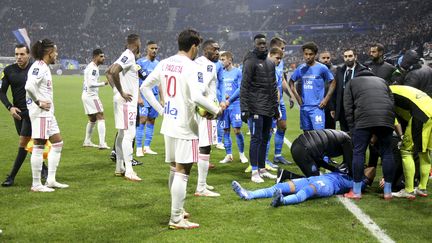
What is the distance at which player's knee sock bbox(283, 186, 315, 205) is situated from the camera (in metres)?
6.25

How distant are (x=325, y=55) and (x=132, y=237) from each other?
638 cm

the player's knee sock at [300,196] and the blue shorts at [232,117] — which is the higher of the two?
the blue shorts at [232,117]

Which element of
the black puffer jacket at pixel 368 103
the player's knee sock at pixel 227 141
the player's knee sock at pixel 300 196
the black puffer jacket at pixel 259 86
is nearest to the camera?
the player's knee sock at pixel 300 196

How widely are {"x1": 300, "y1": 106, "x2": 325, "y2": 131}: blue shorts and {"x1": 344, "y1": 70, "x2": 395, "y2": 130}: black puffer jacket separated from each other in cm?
221

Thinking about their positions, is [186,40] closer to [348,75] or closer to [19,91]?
[19,91]

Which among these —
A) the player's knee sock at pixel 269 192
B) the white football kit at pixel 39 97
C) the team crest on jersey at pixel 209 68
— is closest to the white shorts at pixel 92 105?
the white football kit at pixel 39 97

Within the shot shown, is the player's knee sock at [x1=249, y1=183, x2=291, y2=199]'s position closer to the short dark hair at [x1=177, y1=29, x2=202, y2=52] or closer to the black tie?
the short dark hair at [x1=177, y1=29, x2=202, y2=52]

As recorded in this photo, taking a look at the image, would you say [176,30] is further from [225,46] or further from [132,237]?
[132,237]

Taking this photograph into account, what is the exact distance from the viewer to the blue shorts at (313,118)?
8969 mm

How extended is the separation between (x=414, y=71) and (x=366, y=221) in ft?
10.2

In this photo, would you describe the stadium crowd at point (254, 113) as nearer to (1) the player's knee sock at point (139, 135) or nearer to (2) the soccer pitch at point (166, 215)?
(1) the player's knee sock at point (139, 135)

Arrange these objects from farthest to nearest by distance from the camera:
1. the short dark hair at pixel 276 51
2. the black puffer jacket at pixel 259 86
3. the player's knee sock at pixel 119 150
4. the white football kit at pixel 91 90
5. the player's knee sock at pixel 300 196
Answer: the white football kit at pixel 91 90, the short dark hair at pixel 276 51, the player's knee sock at pixel 119 150, the black puffer jacket at pixel 259 86, the player's knee sock at pixel 300 196

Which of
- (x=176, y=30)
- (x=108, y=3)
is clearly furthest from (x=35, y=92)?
(x=108, y=3)

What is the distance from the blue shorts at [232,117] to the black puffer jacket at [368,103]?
3384 mm
